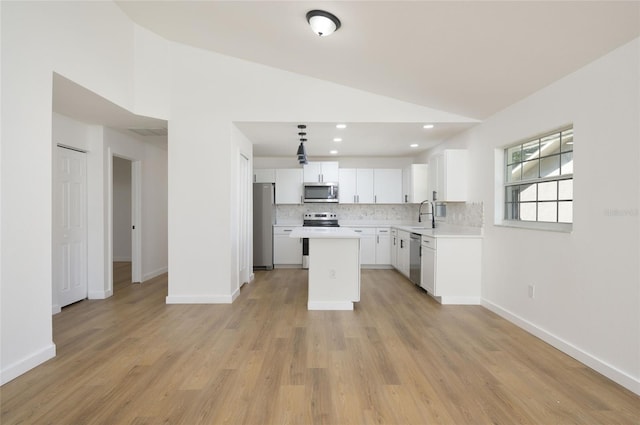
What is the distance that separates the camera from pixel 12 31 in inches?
Answer: 86.6

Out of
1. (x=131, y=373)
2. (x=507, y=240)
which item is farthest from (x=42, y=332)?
(x=507, y=240)

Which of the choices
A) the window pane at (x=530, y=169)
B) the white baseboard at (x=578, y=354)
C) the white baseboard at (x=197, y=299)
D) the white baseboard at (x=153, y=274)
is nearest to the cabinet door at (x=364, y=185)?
the window pane at (x=530, y=169)

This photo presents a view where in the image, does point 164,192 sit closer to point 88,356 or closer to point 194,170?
point 194,170

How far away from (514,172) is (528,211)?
503 mm

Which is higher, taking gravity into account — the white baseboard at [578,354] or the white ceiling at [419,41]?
the white ceiling at [419,41]

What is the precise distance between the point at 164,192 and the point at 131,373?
4.18 m

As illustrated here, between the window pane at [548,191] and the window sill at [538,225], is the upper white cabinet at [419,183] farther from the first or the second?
the window pane at [548,191]

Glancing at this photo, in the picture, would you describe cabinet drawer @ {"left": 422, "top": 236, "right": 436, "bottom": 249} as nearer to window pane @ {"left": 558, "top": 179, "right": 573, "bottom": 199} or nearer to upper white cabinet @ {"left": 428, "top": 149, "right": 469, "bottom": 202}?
upper white cabinet @ {"left": 428, "top": 149, "right": 469, "bottom": 202}

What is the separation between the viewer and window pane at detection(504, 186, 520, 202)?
356cm

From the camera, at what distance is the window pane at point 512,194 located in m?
3.56

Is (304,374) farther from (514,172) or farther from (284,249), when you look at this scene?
(284,249)

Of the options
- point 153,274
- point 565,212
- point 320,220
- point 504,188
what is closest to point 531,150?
point 504,188

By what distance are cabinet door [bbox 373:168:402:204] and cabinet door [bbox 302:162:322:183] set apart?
1162 mm

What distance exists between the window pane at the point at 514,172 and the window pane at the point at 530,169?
65 mm
